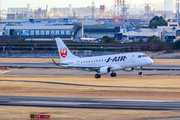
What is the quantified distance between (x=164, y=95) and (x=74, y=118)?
721 inches

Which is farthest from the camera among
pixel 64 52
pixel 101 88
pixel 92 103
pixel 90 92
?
pixel 64 52

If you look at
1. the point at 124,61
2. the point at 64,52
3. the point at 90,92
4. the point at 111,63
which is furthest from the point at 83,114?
the point at 64,52

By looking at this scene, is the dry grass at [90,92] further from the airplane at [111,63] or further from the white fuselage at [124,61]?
the white fuselage at [124,61]

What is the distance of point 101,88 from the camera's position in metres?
55.6

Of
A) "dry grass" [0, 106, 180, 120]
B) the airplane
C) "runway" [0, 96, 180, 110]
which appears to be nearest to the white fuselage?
the airplane

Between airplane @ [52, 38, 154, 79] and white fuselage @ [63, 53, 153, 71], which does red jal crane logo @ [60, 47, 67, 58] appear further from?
white fuselage @ [63, 53, 153, 71]

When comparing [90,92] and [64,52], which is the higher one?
[64,52]

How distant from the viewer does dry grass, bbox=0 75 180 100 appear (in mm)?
49500

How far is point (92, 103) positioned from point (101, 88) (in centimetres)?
1241

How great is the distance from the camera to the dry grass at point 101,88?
49.5m

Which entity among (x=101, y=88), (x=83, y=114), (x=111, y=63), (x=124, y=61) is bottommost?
(x=83, y=114)

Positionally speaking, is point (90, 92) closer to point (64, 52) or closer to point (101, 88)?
point (101, 88)

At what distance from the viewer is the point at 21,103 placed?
1715 inches

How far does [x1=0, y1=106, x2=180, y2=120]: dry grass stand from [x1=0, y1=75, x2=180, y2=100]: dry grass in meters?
9.26
